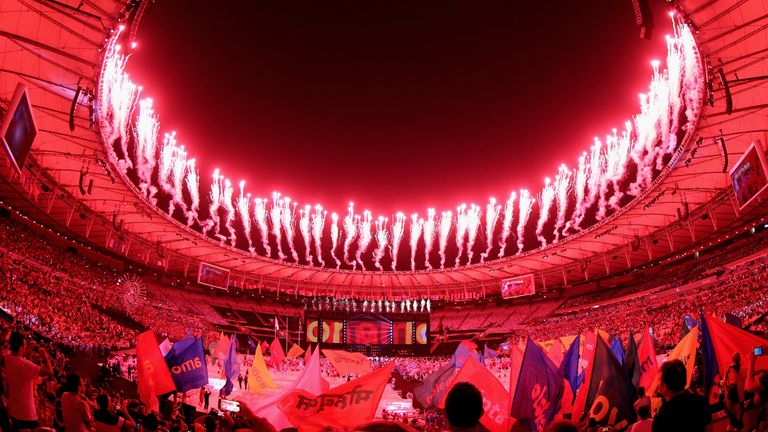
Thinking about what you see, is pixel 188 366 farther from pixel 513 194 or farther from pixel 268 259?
pixel 268 259

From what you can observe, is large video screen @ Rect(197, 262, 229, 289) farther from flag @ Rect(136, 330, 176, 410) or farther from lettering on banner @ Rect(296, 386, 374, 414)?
lettering on banner @ Rect(296, 386, 374, 414)

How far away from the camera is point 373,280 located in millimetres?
57875

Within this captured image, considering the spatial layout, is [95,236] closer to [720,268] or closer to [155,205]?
[155,205]

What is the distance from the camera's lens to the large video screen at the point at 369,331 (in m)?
52.0

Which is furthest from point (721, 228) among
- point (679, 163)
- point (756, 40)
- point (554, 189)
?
point (756, 40)

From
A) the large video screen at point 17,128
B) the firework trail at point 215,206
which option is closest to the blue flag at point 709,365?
the large video screen at point 17,128

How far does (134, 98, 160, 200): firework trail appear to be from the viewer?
21806 millimetres

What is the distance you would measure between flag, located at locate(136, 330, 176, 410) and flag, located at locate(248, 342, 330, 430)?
271 cm

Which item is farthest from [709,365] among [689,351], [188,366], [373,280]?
[373,280]

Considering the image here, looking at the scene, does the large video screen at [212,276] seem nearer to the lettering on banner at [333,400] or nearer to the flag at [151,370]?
the flag at [151,370]

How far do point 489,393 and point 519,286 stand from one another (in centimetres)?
3938

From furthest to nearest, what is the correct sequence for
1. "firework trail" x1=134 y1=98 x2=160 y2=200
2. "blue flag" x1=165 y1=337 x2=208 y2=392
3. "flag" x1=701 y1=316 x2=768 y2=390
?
1. "firework trail" x1=134 y1=98 x2=160 y2=200
2. "blue flag" x1=165 y1=337 x2=208 y2=392
3. "flag" x1=701 y1=316 x2=768 y2=390

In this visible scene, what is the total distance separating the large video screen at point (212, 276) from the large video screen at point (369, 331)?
11.0m

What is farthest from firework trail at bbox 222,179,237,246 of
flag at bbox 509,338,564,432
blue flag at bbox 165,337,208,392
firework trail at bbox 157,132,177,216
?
flag at bbox 509,338,564,432
